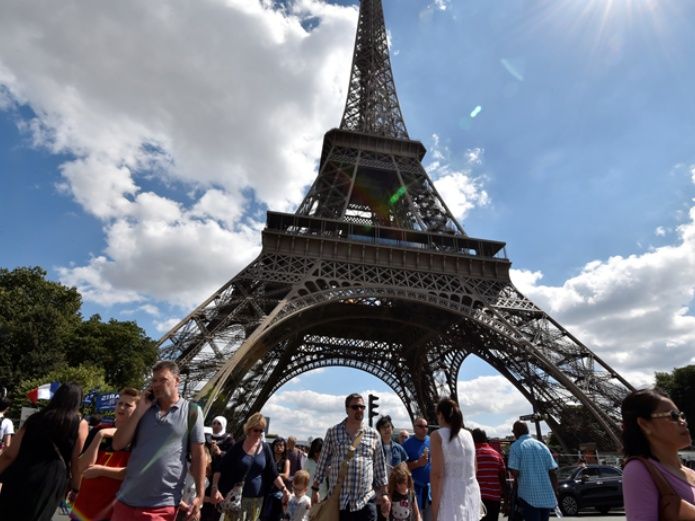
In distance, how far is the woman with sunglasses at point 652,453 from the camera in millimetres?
1992

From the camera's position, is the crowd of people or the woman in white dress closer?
the crowd of people

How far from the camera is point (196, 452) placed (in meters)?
3.38

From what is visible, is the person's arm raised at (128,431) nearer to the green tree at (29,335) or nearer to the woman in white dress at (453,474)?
the woman in white dress at (453,474)

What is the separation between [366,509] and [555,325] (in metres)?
22.7

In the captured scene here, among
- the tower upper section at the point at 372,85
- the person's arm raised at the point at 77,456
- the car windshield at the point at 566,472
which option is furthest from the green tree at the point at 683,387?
the person's arm raised at the point at 77,456

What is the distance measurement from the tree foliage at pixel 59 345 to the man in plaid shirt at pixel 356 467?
23668 mm

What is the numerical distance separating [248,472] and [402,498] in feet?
5.63

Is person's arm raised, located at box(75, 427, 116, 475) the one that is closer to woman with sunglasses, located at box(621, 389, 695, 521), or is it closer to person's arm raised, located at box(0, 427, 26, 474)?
person's arm raised, located at box(0, 427, 26, 474)

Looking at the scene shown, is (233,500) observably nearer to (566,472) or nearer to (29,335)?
(566,472)

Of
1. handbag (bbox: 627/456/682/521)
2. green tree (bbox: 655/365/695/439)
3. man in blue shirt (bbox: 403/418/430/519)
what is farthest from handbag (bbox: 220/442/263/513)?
green tree (bbox: 655/365/695/439)

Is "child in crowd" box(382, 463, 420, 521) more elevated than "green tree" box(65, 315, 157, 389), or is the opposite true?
"green tree" box(65, 315, 157, 389)

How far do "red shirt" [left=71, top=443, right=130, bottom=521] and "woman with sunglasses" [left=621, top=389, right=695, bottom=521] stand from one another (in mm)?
3180

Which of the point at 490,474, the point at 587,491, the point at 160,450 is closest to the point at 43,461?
the point at 160,450

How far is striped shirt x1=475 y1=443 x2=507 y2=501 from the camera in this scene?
5945 millimetres
